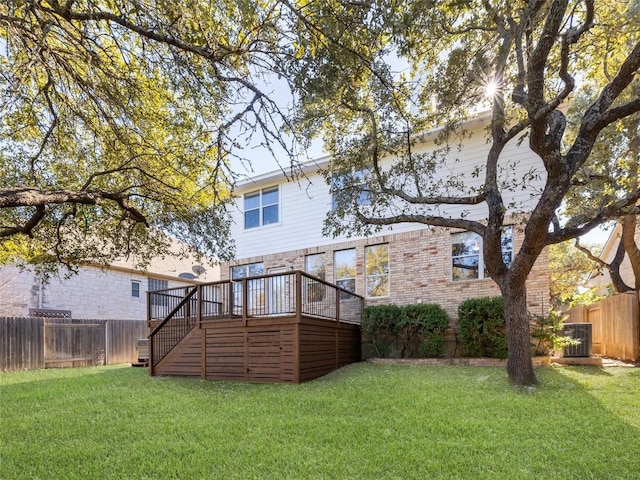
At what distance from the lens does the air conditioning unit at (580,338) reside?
31.6 ft

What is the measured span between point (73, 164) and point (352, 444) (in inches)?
273

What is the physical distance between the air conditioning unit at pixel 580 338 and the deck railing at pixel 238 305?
6075 mm

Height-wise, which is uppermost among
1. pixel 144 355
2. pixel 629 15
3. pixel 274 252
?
pixel 629 15

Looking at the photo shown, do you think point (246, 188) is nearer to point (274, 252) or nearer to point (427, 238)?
point (274, 252)

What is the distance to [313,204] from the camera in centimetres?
1323

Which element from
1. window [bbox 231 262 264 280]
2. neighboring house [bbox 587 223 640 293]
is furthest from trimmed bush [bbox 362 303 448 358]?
neighboring house [bbox 587 223 640 293]

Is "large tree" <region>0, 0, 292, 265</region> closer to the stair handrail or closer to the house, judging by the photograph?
the stair handrail

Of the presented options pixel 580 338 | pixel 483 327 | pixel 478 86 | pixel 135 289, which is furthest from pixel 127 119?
pixel 135 289

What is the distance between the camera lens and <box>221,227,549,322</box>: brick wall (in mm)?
9773

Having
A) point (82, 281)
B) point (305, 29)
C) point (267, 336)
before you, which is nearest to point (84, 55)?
point (305, 29)

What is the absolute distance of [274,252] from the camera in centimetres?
1391

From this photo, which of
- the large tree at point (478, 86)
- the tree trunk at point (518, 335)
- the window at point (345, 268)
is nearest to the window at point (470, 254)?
the large tree at point (478, 86)

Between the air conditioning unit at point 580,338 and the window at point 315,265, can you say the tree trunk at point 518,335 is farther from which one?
the window at point 315,265

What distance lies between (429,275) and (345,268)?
2862 millimetres
